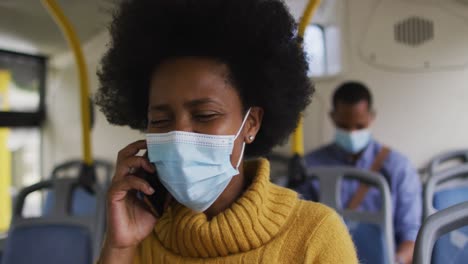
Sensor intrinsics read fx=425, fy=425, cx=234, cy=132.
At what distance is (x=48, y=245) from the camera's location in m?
1.72

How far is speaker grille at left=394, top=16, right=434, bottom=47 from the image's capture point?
2.57 metres

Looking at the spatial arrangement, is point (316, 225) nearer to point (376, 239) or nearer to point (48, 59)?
point (376, 239)

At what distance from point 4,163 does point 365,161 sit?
7.34 ft

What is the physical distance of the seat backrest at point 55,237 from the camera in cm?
169

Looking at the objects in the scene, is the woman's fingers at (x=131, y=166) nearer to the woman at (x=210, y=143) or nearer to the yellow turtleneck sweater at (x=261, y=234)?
the woman at (x=210, y=143)

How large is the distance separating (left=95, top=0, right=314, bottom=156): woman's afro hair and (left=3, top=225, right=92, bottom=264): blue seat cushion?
0.82 meters

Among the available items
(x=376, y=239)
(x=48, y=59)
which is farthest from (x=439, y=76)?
(x=48, y=59)

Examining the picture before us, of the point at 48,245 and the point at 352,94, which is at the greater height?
the point at 352,94

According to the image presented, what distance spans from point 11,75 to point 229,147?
2.34 metres

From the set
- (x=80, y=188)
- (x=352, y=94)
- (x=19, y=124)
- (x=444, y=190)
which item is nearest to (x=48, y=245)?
(x=80, y=188)

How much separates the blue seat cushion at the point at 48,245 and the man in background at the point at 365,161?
1.01m

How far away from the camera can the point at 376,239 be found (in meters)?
1.42

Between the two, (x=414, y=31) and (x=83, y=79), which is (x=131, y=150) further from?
(x=414, y=31)

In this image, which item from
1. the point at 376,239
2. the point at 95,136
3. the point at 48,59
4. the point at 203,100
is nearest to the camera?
the point at 203,100
